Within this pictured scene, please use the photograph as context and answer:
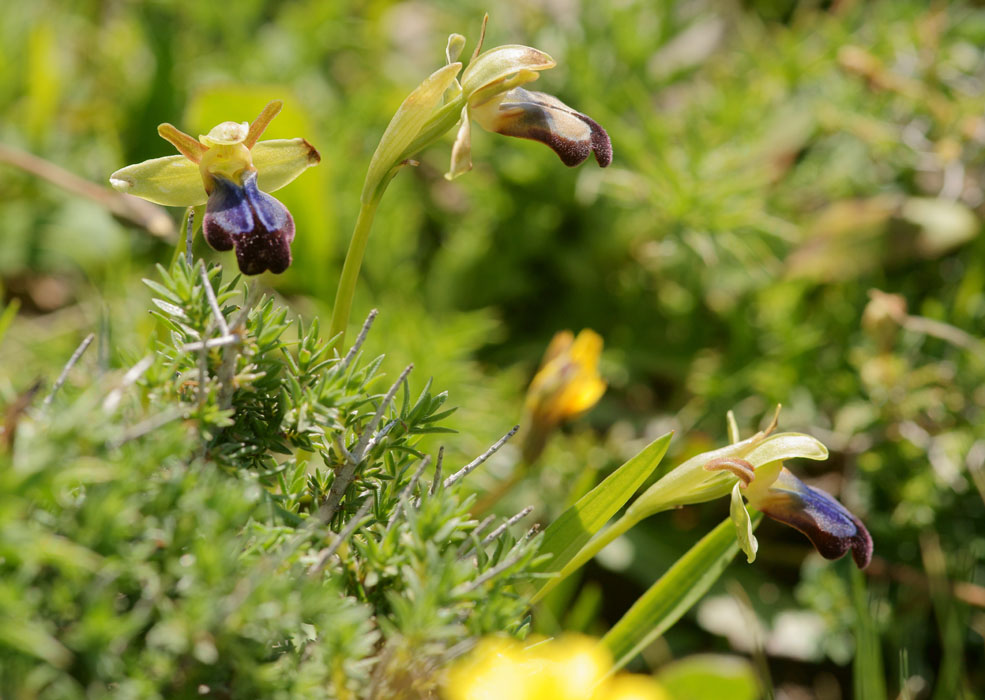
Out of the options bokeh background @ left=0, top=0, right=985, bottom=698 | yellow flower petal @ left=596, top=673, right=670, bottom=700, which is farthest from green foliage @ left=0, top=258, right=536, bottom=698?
bokeh background @ left=0, top=0, right=985, bottom=698

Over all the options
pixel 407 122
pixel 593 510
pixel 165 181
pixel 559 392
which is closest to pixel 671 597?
pixel 593 510

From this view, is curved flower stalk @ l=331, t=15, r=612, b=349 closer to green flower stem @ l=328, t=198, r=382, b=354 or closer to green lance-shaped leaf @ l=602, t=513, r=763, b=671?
green flower stem @ l=328, t=198, r=382, b=354

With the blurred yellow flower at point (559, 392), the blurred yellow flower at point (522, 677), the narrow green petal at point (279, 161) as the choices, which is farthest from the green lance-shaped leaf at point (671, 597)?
the narrow green petal at point (279, 161)

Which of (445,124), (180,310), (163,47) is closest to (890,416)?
(445,124)

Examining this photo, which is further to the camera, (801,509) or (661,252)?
(661,252)

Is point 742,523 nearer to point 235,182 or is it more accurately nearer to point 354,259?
point 354,259
